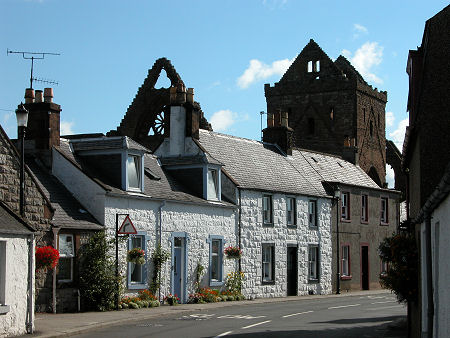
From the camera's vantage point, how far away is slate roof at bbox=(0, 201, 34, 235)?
17781 millimetres

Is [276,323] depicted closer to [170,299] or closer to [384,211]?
[170,299]

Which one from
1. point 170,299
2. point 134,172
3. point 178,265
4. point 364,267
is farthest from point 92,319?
point 364,267

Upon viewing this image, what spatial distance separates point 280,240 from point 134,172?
10.7 m

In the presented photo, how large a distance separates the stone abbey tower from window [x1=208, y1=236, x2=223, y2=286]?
3840 cm

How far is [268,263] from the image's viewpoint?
3800 centimetres

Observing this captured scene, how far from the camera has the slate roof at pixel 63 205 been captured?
2623 centimetres

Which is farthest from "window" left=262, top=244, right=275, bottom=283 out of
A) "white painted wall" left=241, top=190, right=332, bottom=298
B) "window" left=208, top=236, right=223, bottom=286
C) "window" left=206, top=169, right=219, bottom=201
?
"window" left=206, top=169, right=219, bottom=201

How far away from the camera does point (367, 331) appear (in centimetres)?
2052

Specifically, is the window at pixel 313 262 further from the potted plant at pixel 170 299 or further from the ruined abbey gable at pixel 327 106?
the ruined abbey gable at pixel 327 106

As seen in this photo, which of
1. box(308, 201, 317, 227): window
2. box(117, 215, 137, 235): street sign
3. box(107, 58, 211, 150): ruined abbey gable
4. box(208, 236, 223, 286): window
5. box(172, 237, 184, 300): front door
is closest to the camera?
box(117, 215, 137, 235): street sign

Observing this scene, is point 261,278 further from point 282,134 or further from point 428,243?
point 428,243

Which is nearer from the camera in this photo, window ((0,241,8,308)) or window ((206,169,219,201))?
window ((0,241,8,308))

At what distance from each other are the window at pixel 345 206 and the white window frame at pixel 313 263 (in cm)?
364

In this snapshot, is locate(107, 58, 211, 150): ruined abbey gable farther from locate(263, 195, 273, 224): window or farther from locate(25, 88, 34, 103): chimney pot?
locate(25, 88, 34, 103): chimney pot
